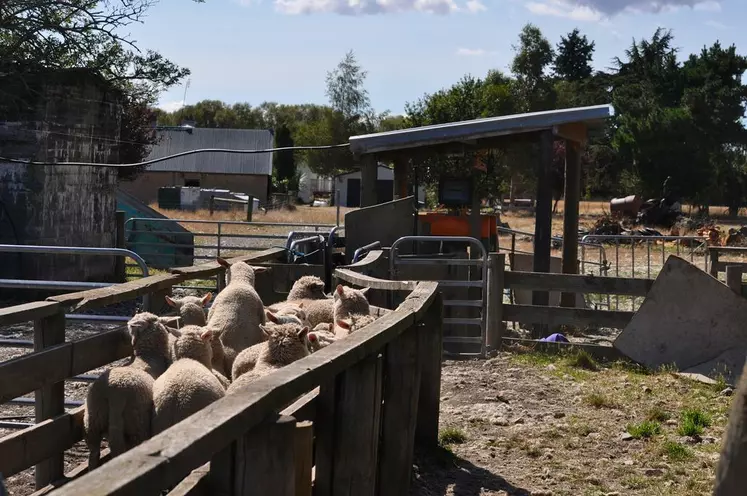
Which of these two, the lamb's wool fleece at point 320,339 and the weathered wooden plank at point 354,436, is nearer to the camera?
the weathered wooden plank at point 354,436

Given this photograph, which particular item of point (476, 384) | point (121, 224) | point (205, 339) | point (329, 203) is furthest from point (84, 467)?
point (329, 203)

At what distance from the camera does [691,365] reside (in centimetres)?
973

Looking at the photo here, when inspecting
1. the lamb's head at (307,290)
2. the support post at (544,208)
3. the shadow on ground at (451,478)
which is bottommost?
the shadow on ground at (451,478)

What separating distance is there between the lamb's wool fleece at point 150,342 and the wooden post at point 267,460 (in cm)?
225

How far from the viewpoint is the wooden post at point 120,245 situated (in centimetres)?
1827

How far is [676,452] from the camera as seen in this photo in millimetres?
6777

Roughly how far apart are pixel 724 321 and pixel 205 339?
20.4ft

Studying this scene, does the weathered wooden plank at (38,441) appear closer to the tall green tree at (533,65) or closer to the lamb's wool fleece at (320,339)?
the lamb's wool fleece at (320,339)

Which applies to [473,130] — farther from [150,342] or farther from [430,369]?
[150,342]

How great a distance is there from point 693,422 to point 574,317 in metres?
3.33

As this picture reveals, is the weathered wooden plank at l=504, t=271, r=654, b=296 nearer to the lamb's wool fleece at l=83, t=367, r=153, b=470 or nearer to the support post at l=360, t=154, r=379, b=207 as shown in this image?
the support post at l=360, t=154, r=379, b=207

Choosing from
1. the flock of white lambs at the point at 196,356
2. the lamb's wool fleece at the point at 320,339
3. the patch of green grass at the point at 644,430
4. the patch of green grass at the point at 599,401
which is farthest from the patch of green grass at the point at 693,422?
the lamb's wool fleece at the point at 320,339

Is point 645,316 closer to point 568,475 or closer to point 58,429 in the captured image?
point 568,475

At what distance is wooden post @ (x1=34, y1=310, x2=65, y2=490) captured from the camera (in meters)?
5.03
